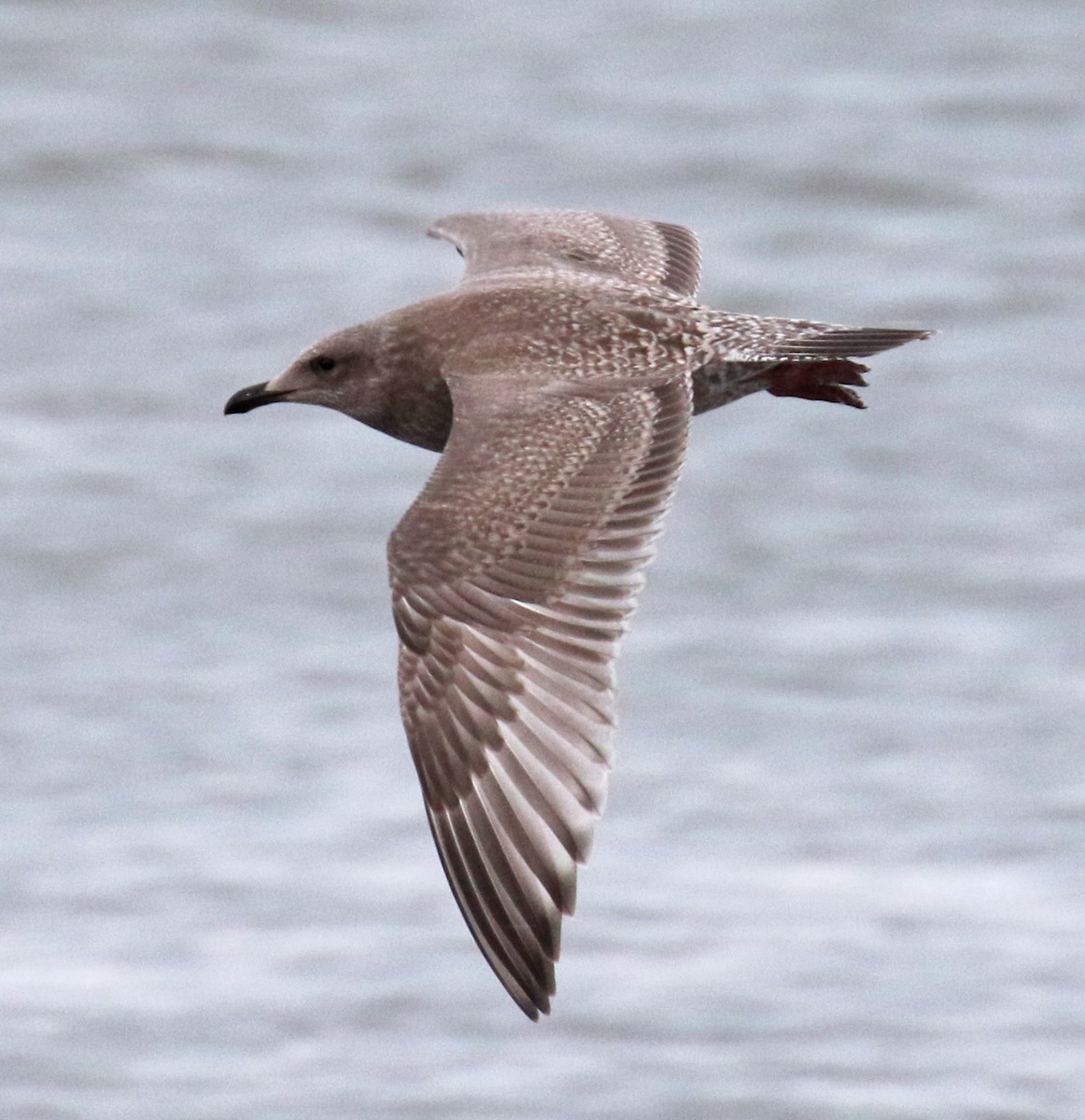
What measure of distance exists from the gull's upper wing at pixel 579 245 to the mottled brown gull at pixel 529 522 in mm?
809

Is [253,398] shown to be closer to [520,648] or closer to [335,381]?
[335,381]

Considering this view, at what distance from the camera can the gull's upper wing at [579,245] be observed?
9391 mm

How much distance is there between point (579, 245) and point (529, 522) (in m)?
2.33

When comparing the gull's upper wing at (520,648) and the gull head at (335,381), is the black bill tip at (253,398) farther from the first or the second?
the gull's upper wing at (520,648)

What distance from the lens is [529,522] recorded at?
746cm

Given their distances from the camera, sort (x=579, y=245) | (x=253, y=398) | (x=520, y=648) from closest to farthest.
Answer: (x=520, y=648)
(x=253, y=398)
(x=579, y=245)

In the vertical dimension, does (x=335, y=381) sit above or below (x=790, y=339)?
below

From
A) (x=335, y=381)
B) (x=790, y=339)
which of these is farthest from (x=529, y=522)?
(x=335, y=381)

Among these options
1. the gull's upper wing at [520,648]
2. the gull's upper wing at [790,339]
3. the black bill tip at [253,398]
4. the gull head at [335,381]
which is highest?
the gull's upper wing at [790,339]

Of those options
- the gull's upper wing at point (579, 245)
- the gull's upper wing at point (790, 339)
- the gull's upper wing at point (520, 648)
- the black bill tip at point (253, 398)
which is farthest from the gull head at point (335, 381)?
the gull's upper wing at point (790, 339)

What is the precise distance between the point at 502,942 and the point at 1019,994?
6.21m

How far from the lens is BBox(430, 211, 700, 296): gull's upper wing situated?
30.8 feet

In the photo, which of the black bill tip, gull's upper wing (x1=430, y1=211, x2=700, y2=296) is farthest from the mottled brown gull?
gull's upper wing (x1=430, y1=211, x2=700, y2=296)

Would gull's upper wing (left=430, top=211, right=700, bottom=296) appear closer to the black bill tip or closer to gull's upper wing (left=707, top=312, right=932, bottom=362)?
the black bill tip
